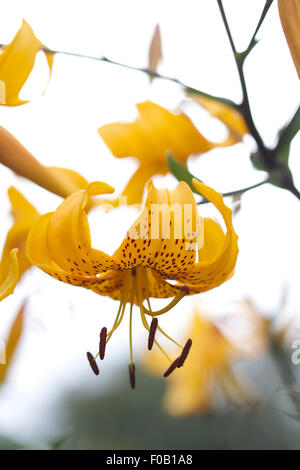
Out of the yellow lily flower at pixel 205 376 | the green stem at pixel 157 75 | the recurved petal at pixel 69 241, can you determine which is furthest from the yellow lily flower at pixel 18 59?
the yellow lily flower at pixel 205 376

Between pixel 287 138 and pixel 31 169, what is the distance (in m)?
0.40

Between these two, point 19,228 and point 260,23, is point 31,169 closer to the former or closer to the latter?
point 19,228

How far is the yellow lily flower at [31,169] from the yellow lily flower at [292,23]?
0.39 metres

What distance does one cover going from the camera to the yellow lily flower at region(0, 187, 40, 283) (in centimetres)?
→ 102

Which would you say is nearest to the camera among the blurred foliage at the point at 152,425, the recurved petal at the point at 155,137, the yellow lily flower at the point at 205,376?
the recurved petal at the point at 155,137

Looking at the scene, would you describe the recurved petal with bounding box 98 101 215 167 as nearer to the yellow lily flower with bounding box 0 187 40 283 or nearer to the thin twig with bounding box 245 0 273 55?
the yellow lily flower with bounding box 0 187 40 283

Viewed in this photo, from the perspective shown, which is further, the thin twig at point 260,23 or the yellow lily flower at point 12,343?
the yellow lily flower at point 12,343

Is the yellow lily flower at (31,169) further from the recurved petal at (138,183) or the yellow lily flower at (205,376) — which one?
the yellow lily flower at (205,376)

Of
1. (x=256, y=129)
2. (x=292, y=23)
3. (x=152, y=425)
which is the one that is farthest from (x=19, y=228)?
(x=152, y=425)

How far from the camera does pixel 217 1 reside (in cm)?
79

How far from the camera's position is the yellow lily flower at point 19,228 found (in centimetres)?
102

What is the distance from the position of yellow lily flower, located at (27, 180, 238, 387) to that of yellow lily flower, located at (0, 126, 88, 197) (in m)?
0.06
